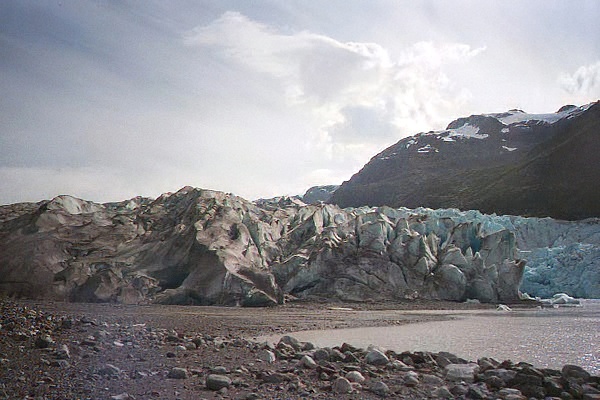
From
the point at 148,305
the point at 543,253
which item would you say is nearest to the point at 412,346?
the point at 148,305

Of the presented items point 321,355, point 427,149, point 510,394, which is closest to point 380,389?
point 510,394

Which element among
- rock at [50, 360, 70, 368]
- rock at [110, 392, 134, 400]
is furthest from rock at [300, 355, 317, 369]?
Answer: rock at [50, 360, 70, 368]

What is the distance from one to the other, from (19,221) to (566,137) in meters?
81.3

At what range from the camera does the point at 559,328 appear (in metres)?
15.3

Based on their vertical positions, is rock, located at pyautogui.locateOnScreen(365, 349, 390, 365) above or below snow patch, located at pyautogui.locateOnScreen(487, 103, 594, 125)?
below

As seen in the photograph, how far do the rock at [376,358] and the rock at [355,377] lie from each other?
44.1 inches

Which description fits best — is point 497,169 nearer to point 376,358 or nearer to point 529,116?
point 529,116

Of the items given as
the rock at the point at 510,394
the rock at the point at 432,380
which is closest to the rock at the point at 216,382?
the rock at the point at 432,380

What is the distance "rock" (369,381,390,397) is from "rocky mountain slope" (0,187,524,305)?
16348 mm

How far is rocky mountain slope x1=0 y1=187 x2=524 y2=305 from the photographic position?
71.2ft

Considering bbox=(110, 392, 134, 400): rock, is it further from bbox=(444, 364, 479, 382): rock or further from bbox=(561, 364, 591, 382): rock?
bbox=(561, 364, 591, 382): rock

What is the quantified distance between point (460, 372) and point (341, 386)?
87.7 inches

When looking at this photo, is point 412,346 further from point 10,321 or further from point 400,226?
point 400,226

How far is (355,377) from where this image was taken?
622cm
